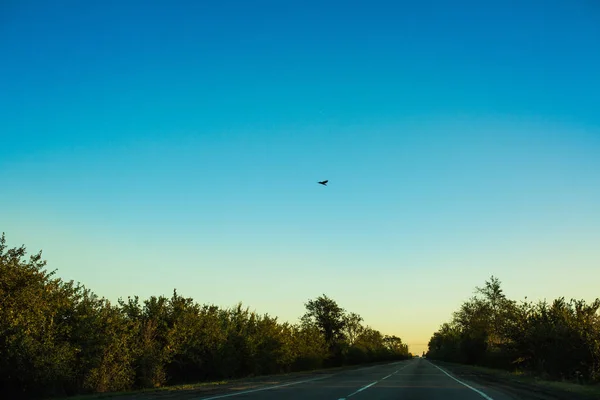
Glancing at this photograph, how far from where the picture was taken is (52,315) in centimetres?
2281

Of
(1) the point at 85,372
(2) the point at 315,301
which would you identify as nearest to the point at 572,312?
(1) the point at 85,372

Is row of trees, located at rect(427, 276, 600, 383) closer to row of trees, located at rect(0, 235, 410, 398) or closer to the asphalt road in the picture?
the asphalt road

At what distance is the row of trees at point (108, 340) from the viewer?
841 inches

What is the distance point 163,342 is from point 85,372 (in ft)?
27.9

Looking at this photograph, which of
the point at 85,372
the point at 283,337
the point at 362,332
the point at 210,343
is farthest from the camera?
the point at 362,332

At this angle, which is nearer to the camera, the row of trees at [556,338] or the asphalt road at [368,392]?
the asphalt road at [368,392]

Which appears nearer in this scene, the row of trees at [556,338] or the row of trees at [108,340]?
the row of trees at [108,340]

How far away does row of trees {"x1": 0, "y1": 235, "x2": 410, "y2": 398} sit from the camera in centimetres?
2137

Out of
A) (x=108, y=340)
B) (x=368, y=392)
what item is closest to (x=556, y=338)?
(x=368, y=392)

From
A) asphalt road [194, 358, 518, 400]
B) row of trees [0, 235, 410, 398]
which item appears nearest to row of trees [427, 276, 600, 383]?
asphalt road [194, 358, 518, 400]

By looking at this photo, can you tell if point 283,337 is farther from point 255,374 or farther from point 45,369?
point 45,369

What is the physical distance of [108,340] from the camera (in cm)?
2630

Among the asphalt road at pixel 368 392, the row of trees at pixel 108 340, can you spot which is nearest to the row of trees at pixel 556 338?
the asphalt road at pixel 368 392

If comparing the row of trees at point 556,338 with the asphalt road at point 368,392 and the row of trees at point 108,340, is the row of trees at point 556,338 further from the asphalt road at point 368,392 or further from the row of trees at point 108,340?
the row of trees at point 108,340
